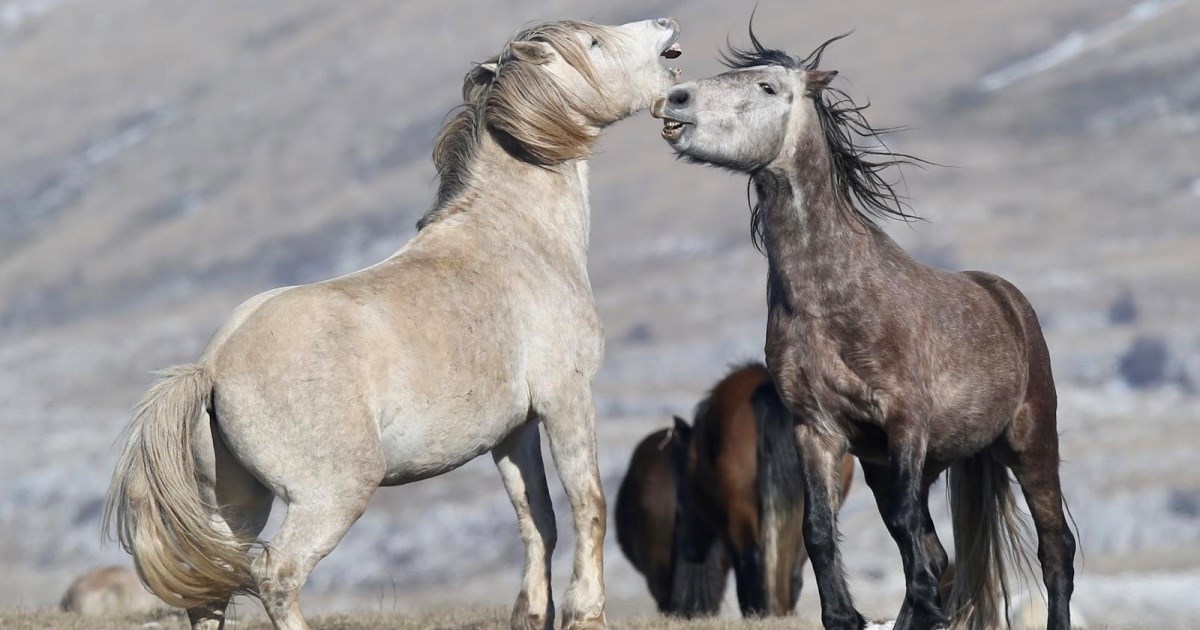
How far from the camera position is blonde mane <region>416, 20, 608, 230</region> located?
7789mm

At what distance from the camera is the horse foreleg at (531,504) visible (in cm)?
725

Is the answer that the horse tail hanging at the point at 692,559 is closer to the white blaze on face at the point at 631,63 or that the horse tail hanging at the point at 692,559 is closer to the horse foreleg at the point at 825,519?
the white blaze on face at the point at 631,63

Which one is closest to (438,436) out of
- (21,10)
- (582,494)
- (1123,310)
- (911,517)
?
(582,494)

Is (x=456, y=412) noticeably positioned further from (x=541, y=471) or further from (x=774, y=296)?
(x=774, y=296)

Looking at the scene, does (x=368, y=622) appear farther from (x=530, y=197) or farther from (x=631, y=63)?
(x=631, y=63)

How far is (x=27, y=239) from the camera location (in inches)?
4136

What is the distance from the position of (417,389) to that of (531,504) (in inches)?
45.8

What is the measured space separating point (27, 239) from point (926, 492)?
10608cm

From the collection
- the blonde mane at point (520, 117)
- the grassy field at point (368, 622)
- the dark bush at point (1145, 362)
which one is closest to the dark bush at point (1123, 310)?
the dark bush at point (1145, 362)

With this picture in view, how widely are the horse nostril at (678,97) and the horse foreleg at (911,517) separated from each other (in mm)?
1813

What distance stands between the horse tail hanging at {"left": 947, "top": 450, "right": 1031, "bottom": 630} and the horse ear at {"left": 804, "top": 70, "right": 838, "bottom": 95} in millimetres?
2330

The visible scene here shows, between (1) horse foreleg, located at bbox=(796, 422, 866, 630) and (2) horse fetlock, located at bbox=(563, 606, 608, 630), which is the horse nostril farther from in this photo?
(2) horse fetlock, located at bbox=(563, 606, 608, 630)

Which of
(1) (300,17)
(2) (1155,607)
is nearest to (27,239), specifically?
(1) (300,17)

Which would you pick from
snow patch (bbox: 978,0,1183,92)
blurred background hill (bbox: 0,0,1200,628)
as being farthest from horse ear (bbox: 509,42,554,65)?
snow patch (bbox: 978,0,1183,92)
